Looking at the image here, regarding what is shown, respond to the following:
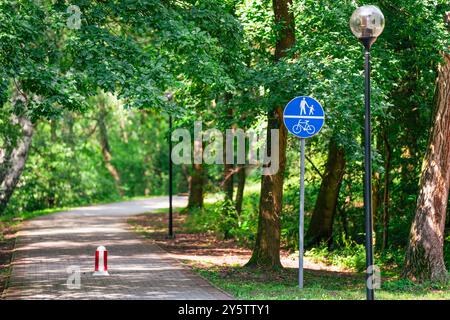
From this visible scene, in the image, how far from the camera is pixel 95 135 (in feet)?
169

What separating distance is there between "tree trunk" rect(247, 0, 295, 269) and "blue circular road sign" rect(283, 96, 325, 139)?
362cm

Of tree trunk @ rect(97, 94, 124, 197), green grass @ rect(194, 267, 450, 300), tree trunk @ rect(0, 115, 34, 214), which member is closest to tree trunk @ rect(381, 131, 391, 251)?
green grass @ rect(194, 267, 450, 300)

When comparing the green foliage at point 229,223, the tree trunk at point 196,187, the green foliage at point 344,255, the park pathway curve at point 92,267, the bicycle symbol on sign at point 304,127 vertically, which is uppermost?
the bicycle symbol on sign at point 304,127

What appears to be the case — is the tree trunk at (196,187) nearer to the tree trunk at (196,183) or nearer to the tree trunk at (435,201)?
the tree trunk at (196,183)

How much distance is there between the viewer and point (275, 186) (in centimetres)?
1795

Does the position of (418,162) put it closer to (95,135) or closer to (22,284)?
(22,284)

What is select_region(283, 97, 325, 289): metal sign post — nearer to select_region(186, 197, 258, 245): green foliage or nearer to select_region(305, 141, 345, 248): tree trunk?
select_region(305, 141, 345, 248): tree trunk

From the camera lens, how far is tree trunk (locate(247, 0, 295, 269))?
17453 mm

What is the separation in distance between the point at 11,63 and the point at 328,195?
13.0 metres

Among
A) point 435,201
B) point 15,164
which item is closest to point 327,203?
point 435,201

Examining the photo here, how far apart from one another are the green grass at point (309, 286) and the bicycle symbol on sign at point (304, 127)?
2.89m

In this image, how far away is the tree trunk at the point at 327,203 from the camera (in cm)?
2355

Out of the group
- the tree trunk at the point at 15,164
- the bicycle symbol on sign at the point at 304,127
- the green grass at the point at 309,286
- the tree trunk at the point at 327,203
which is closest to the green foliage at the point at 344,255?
the tree trunk at the point at 327,203

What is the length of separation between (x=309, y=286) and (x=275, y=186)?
8.96 ft
